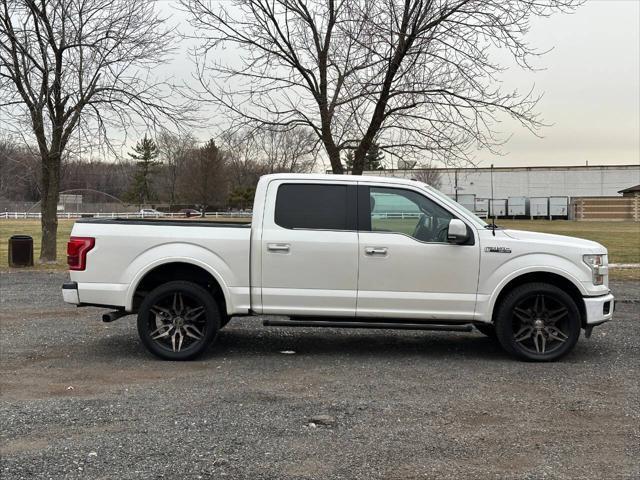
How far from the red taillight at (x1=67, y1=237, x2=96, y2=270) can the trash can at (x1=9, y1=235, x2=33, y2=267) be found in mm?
10769

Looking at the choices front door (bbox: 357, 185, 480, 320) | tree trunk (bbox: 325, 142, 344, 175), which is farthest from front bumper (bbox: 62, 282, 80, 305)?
tree trunk (bbox: 325, 142, 344, 175)

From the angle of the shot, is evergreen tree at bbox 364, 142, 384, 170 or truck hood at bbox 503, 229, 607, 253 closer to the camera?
truck hood at bbox 503, 229, 607, 253

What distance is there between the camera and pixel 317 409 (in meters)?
4.96

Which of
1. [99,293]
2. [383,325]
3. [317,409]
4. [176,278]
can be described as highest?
[176,278]

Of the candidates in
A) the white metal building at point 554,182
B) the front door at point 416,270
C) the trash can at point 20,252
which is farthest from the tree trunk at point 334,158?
the white metal building at point 554,182

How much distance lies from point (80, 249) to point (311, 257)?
8.01 feet

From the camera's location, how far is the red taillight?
6449 mm

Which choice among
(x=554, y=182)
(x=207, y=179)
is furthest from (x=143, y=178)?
(x=554, y=182)

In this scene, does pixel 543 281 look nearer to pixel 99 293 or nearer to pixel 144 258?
pixel 144 258

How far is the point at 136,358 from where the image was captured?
6.68 m

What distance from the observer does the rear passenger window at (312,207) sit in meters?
6.49

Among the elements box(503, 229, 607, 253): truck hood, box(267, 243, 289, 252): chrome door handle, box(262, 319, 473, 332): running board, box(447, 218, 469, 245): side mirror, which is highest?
box(447, 218, 469, 245): side mirror

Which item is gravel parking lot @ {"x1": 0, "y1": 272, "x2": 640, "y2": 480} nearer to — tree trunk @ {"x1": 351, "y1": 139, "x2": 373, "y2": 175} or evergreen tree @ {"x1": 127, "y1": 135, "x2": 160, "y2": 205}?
tree trunk @ {"x1": 351, "y1": 139, "x2": 373, "y2": 175}

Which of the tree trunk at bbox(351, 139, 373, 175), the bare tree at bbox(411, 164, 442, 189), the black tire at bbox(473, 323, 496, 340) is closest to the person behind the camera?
the black tire at bbox(473, 323, 496, 340)
